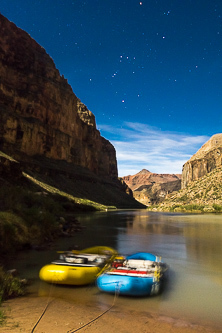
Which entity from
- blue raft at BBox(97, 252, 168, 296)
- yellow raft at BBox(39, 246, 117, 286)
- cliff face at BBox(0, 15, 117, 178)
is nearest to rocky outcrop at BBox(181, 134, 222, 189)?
cliff face at BBox(0, 15, 117, 178)

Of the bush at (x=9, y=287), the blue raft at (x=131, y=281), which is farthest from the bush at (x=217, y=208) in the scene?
the bush at (x=9, y=287)

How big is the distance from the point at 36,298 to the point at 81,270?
181 cm

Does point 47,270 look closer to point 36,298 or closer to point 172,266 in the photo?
point 36,298

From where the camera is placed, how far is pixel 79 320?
5.66 metres

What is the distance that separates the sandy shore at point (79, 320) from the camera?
510 cm

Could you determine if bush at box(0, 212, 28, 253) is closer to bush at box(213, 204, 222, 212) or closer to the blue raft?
the blue raft

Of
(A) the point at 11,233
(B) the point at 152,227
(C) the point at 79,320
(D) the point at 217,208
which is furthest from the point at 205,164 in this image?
(C) the point at 79,320

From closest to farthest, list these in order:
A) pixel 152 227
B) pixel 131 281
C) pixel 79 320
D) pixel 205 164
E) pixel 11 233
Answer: pixel 79 320 → pixel 131 281 → pixel 11 233 → pixel 152 227 → pixel 205 164

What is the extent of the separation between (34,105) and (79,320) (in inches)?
4266

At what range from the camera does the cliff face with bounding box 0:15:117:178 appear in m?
88.6

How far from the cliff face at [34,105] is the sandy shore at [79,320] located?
263 feet

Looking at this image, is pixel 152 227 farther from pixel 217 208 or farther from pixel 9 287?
pixel 217 208

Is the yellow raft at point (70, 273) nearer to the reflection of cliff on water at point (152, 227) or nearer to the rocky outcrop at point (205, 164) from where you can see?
the reflection of cliff on water at point (152, 227)

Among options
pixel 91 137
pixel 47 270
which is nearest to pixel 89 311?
pixel 47 270
